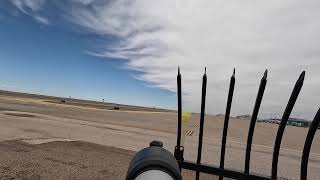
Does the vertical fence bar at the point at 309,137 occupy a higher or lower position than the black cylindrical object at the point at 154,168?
higher

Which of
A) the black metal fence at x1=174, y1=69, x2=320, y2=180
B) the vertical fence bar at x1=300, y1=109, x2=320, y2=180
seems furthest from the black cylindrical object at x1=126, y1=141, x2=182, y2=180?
the vertical fence bar at x1=300, y1=109, x2=320, y2=180

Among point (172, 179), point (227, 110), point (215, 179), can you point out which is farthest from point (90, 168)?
point (172, 179)

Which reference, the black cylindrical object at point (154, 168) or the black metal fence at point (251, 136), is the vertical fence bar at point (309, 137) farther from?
the black cylindrical object at point (154, 168)

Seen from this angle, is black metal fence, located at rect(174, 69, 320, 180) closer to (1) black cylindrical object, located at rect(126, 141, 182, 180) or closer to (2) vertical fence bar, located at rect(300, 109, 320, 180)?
(2) vertical fence bar, located at rect(300, 109, 320, 180)

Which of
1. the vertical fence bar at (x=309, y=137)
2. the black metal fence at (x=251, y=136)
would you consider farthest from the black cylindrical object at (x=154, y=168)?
the vertical fence bar at (x=309, y=137)

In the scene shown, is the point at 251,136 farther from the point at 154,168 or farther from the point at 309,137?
the point at 154,168

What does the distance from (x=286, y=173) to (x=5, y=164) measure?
10.3 meters

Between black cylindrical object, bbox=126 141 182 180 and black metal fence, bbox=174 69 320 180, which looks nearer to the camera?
black cylindrical object, bbox=126 141 182 180

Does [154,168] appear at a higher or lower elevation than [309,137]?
lower

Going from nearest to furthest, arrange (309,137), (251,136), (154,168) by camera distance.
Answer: (154,168)
(309,137)
(251,136)

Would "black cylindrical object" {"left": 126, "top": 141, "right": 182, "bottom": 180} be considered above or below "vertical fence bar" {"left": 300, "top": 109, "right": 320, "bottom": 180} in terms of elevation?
below

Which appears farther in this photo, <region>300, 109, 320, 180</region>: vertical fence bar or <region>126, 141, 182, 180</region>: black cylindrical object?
<region>300, 109, 320, 180</region>: vertical fence bar

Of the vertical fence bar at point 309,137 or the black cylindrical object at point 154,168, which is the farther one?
the vertical fence bar at point 309,137

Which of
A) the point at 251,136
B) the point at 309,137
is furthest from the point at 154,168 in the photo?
the point at 309,137
